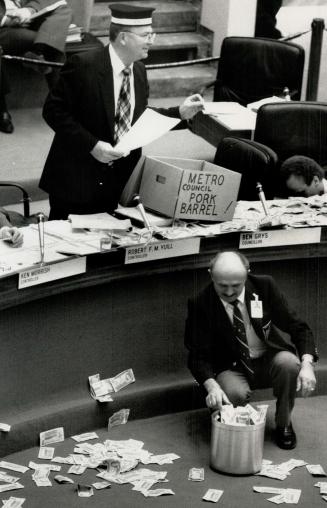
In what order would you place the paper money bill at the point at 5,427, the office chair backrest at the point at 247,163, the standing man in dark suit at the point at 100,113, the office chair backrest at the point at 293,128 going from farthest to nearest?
the office chair backrest at the point at 293,128
the office chair backrest at the point at 247,163
the standing man in dark suit at the point at 100,113
the paper money bill at the point at 5,427

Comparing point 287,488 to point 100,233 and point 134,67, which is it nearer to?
point 100,233

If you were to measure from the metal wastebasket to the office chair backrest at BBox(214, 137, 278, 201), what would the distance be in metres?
1.64

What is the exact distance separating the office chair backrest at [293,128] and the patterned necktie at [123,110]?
1.49 metres

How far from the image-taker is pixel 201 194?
5.42 meters

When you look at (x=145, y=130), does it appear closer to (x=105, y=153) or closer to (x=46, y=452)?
(x=105, y=153)

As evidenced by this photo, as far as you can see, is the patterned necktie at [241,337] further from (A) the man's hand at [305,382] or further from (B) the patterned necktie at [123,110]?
(B) the patterned necktie at [123,110]

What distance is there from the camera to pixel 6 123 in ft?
27.8

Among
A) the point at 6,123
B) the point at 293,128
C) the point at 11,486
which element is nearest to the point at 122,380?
the point at 11,486

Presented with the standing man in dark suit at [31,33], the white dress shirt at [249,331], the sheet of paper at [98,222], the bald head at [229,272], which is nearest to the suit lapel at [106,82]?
the sheet of paper at [98,222]

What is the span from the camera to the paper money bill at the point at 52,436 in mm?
5207

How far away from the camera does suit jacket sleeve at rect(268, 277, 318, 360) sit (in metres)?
5.33

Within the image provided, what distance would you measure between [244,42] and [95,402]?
3.95 metres

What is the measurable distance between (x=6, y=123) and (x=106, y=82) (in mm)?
2969

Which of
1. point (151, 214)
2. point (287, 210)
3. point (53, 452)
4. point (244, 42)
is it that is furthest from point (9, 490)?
point (244, 42)
